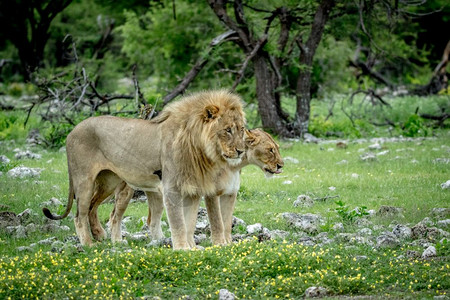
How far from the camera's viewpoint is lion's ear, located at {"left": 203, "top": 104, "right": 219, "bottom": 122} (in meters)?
8.81

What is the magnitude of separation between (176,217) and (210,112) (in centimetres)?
125

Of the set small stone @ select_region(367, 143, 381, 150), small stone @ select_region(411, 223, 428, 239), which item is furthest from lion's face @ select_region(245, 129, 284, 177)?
small stone @ select_region(367, 143, 381, 150)

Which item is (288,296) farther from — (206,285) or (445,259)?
(445,259)

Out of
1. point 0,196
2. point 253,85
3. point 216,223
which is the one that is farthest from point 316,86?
point 216,223

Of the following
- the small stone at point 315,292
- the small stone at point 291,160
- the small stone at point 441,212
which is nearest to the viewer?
the small stone at point 315,292

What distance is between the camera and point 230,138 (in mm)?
8703

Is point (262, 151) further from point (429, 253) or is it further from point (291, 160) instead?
point (291, 160)

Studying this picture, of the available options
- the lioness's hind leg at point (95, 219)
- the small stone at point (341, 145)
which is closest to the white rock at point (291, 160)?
the small stone at point (341, 145)

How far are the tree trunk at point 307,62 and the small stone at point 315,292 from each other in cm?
1327

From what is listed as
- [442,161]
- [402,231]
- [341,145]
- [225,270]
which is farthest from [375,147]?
A: [225,270]

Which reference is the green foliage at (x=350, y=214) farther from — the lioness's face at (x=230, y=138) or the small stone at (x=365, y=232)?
the lioness's face at (x=230, y=138)

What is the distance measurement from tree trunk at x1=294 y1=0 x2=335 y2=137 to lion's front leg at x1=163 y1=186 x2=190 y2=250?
1183 centimetres

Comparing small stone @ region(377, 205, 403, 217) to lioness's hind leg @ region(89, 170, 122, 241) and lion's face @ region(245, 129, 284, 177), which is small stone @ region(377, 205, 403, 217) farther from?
lioness's hind leg @ region(89, 170, 122, 241)

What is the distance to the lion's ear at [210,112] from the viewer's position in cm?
881
